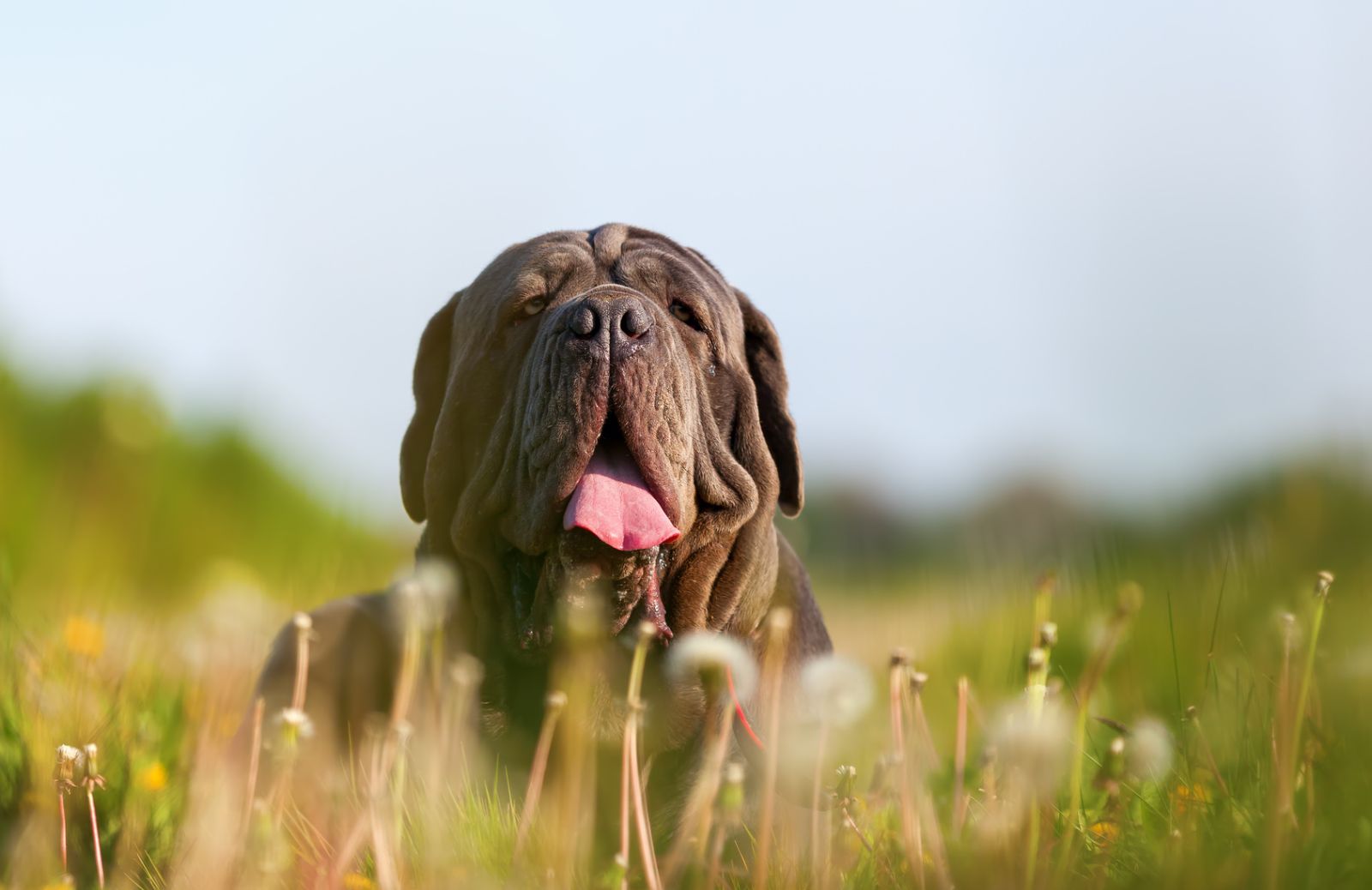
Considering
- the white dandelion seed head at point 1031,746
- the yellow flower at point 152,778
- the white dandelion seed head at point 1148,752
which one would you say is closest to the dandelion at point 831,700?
the white dandelion seed head at point 1031,746

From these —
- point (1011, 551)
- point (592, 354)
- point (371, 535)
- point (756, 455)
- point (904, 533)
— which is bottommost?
point (904, 533)

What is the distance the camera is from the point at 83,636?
13.5 feet

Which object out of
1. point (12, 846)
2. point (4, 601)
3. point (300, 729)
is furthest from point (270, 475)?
point (300, 729)

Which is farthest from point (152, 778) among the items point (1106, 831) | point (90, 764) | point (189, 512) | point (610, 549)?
point (189, 512)

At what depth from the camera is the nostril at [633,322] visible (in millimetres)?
3148

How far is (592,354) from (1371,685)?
1.83 metres

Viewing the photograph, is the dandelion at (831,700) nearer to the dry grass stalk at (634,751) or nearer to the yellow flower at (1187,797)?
the dry grass stalk at (634,751)

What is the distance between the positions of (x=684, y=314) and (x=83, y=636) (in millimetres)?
2300

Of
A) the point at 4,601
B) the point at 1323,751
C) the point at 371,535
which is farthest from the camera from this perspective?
the point at 371,535

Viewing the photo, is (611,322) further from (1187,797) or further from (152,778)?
(152,778)

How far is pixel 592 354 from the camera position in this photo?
3094mm

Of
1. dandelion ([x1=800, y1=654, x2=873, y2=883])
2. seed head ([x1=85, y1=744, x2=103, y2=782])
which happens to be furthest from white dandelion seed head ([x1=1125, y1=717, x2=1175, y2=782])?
seed head ([x1=85, y1=744, x2=103, y2=782])

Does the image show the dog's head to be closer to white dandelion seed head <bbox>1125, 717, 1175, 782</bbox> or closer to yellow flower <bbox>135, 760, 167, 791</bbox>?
yellow flower <bbox>135, 760, 167, 791</bbox>

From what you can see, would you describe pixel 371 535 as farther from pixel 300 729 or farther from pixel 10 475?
pixel 300 729
